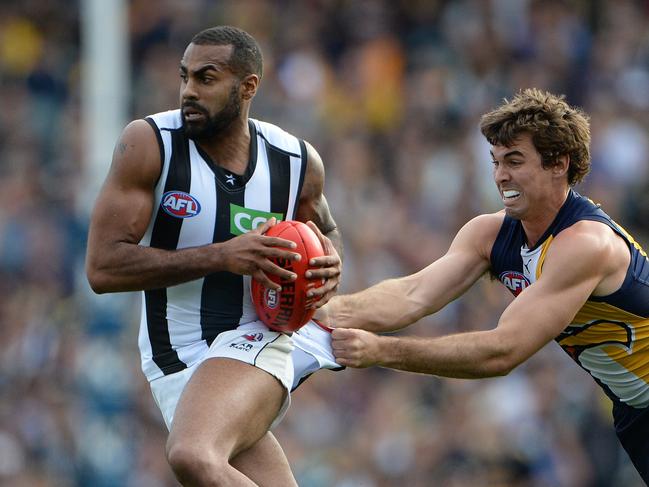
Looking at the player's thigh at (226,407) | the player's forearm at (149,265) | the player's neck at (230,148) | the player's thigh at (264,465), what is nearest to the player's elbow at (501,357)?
the player's thigh at (226,407)

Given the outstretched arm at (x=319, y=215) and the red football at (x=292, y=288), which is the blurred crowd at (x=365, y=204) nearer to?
the outstretched arm at (x=319, y=215)

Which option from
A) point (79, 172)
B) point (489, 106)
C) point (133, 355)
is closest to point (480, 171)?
point (489, 106)

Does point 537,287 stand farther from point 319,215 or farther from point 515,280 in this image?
point 319,215

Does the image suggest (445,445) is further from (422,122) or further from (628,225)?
(422,122)

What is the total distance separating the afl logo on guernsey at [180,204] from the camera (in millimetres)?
6371

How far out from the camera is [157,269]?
6.21m

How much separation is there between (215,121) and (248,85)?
289 millimetres

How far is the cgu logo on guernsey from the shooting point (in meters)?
6.50

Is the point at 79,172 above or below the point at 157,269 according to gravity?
below

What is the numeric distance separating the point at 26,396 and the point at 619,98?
645 centimetres

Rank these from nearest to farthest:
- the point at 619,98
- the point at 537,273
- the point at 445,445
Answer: the point at 537,273 → the point at 445,445 → the point at 619,98

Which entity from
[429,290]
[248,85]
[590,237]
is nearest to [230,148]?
[248,85]

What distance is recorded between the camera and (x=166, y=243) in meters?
6.45

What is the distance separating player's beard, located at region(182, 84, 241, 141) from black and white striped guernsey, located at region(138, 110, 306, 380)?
67 mm
